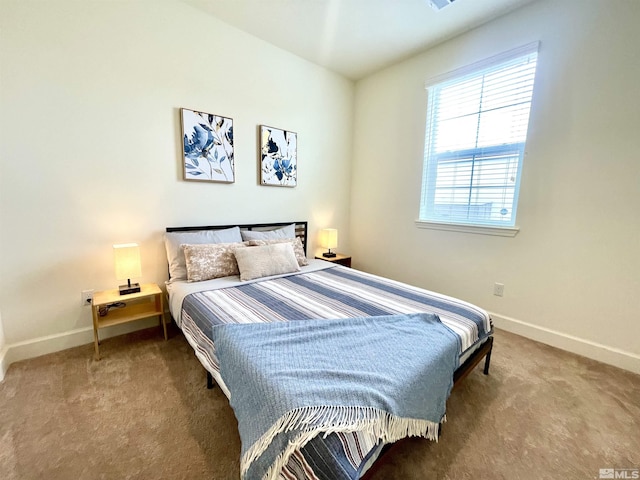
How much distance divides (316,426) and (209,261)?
175 cm

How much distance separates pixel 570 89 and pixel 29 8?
3913mm

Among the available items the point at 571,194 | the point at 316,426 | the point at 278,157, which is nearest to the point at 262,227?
the point at 278,157

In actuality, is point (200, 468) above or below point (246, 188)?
below

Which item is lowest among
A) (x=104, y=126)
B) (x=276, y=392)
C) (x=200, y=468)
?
(x=200, y=468)

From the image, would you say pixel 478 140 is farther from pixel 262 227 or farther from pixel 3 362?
pixel 3 362

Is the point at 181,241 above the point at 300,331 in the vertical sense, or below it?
above

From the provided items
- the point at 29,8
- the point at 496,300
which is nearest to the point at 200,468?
the point at 496,300

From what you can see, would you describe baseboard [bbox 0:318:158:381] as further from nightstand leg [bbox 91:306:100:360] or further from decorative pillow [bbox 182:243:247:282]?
decorative pillow [bbox 182:243:247:282]

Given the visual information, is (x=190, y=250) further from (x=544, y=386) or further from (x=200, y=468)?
(x=544, y=386)

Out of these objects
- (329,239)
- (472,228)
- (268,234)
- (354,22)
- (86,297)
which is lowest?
(86,297)

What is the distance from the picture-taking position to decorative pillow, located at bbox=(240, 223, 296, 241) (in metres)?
2.70

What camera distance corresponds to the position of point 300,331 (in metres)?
1.35

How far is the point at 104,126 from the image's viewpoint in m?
2.06

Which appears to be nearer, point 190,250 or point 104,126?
point 104,126
